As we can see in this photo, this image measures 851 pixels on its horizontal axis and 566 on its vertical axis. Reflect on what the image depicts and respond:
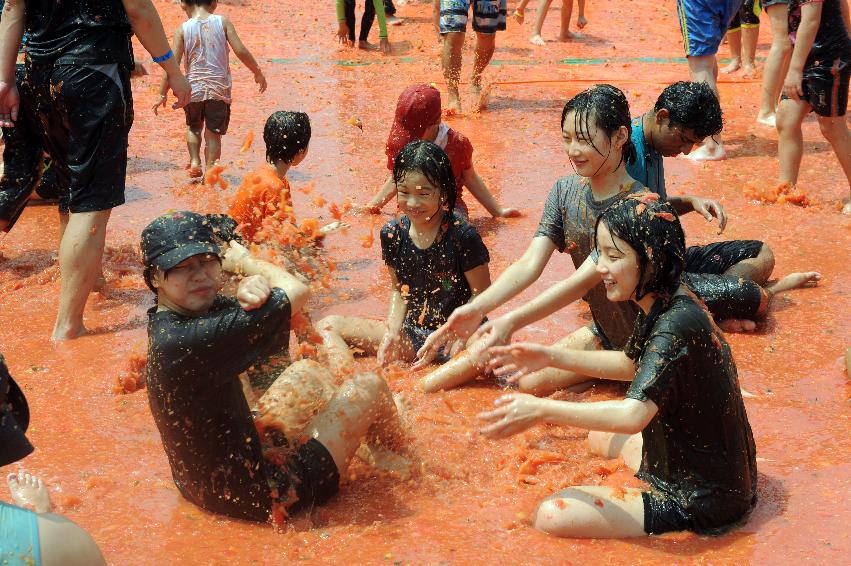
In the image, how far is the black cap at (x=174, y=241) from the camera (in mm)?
3344

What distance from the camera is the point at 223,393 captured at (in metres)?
3.49

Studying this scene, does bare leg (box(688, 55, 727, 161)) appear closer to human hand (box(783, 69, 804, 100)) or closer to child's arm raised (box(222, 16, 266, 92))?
human hand (box(783, 69, 804, 100))

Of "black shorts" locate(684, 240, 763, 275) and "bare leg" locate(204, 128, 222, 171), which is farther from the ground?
"bare leg" locate(204, 128, 222, 171)

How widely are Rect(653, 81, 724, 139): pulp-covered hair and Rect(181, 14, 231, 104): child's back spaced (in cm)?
462

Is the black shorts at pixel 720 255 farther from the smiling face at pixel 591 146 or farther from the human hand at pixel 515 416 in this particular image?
the human hand at pixel 515 416

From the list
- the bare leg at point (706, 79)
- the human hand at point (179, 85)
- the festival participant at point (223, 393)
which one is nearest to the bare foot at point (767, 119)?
the bare leg at point (706, 79)

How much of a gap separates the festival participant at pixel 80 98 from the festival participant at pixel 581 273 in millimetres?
2004

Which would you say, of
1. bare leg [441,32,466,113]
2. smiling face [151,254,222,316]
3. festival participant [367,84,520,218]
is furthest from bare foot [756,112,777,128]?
smiling face [151,254,222,316]

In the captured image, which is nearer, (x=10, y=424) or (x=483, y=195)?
(x=10, y=424)

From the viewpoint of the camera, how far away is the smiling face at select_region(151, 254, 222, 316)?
339cm

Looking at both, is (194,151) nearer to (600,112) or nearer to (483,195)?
(483,195)

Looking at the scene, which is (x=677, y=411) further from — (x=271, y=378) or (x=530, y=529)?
(x=271, y=378)

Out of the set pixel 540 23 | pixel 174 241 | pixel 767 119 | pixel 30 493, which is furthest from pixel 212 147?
pixel 540 23

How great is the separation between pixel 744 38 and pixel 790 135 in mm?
4811
